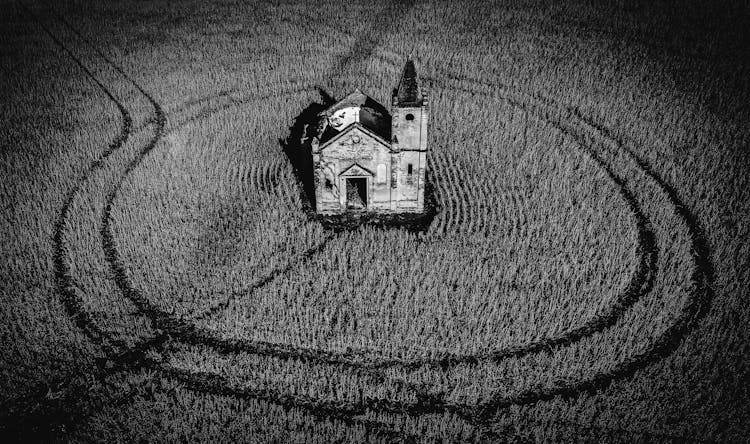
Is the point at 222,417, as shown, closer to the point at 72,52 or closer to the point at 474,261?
the point at 474,261

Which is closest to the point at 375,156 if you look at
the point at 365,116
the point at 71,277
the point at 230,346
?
the point at 365,116

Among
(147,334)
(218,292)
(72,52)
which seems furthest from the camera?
(72,52)

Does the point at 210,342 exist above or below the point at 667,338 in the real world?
below

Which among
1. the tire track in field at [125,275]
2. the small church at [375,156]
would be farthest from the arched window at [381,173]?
the tire track in field at [125,275]

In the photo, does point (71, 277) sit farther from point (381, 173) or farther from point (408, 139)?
point (408, 139)

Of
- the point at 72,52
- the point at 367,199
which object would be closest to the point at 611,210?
the point at 367,199

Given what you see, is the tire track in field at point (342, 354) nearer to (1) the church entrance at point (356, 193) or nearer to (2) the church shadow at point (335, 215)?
(2) the church shadow at point (335, 215)

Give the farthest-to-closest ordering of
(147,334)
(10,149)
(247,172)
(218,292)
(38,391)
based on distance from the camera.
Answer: (10,149) → (247,172) → (218,292) → (147,334) → (38,391)
